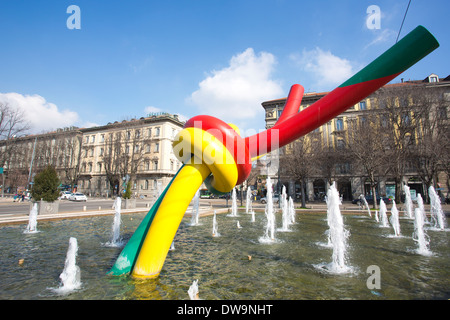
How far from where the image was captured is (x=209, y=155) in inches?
167

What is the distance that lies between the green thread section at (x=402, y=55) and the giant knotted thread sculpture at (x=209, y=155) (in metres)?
0.03

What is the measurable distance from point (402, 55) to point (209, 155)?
3.32m

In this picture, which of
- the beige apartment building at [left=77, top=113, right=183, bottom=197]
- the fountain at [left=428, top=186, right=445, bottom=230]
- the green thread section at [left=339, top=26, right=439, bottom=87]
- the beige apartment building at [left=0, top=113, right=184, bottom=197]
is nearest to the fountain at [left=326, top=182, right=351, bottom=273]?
the green thread section at [left=339, top=26, right=439, bottom=87]

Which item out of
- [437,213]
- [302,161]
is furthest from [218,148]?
[302,161]

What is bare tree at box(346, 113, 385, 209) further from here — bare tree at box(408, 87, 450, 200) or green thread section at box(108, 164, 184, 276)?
green thread section at box(108, 164, 184, 276)

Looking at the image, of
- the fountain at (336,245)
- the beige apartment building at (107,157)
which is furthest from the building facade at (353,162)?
the fountain at (336,245)

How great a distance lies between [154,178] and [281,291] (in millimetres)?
48272

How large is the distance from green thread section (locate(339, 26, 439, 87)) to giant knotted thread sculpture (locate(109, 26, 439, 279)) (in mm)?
29

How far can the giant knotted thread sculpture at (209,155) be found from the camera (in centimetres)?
402

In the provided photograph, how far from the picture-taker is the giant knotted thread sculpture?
13.2 ft

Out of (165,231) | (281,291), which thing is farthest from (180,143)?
(281,291)

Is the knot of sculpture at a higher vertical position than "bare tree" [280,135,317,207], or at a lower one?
lower

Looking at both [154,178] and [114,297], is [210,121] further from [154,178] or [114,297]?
[154,178]
